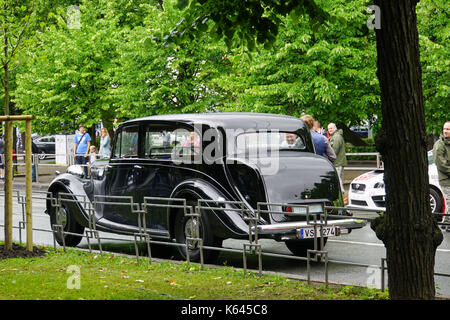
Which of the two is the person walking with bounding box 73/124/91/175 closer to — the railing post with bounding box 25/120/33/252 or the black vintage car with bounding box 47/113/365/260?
the black vintage car with bounding box 47/113/365/260

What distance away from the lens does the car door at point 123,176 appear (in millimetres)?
10562

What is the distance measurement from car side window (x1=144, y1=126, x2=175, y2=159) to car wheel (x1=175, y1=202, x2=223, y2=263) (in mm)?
1077

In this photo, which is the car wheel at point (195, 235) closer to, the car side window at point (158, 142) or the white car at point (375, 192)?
the car side window at point (158, 142)

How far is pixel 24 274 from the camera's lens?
26.8ft

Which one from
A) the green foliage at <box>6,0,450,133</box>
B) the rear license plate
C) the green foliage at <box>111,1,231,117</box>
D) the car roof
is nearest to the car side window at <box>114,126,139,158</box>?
the car roof

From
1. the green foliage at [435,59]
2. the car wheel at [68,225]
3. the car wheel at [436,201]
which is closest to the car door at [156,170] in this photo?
the car wheel at [68,225]

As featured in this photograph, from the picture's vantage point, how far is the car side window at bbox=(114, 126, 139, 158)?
1114 cm

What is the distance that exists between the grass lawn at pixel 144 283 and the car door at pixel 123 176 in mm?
1354

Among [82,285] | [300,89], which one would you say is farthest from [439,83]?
[82,285]

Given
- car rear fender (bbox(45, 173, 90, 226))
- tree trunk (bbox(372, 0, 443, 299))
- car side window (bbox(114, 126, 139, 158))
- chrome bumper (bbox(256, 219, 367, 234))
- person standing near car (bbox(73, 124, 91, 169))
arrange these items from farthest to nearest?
person standing near car (bbox(73, 124, 91, 169)) < car side window (bbox(114, 126, 139, 158)) < car rear fender (bbox(45, 173, 90, 226)) < chrome bumper (bbox(256, 219, 367, 234)) < tree trunk (bbox(372, 0, 443, 299))

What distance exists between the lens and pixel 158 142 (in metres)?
10.7

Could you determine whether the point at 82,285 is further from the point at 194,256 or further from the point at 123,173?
the point at 123,173

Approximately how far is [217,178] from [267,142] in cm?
102
